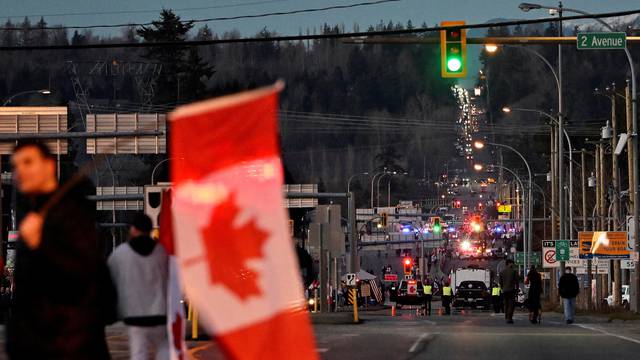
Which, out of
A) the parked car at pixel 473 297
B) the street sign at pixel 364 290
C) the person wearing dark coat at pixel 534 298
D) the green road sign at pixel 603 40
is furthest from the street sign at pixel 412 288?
the green road sign at pixel 603 40

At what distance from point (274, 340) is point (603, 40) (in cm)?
2351

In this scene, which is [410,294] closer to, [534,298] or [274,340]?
[534,298]

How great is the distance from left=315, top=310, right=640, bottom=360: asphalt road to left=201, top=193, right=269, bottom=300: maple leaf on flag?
49.8 feet

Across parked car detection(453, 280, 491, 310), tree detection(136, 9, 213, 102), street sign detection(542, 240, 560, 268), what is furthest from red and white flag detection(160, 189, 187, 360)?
tree detection(136, 9, 213, 102)

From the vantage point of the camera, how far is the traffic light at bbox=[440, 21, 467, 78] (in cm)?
2879

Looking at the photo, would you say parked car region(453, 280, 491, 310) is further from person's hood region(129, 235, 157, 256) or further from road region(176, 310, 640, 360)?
person's hood region(129, 235, 157, 256)

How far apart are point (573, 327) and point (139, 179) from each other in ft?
301

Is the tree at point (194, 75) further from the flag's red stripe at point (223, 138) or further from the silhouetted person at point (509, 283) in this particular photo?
the flag's red stripe at point (223, 138)

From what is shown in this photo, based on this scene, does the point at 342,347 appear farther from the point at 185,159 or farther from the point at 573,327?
the point at 185,159

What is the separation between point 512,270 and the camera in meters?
39.2

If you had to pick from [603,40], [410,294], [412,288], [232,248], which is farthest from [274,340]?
[412,288]

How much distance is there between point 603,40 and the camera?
2931 cm

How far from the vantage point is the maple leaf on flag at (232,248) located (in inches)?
263

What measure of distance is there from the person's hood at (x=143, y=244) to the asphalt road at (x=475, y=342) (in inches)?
395
